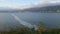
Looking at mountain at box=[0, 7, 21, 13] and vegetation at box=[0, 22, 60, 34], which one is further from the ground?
mountain at box=[0, 7, 21, 13]

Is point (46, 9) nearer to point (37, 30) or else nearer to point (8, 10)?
point (37, 30)

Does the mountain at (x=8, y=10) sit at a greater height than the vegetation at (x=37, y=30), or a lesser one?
greater

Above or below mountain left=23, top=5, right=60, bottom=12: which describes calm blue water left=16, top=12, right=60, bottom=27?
below

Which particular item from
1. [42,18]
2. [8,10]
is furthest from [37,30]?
[8,10]

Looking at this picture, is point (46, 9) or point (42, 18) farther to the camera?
point (42, 18)

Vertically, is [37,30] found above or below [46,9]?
below

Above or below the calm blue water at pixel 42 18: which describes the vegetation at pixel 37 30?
below

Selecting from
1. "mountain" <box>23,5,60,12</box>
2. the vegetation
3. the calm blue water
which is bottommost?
the vegetation

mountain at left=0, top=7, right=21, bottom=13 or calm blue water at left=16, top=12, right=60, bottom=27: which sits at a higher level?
mountain at left=0, top=7, right=21, bottom=13

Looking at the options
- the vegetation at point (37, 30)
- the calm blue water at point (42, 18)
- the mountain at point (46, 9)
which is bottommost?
the vegetation at point (37, 30)

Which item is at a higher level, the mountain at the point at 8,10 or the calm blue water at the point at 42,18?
the mountain at the point at 8,10

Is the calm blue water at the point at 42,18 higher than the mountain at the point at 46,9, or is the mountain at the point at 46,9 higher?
the mountain at the point at 46,9

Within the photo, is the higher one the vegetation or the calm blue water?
the calm blue water
